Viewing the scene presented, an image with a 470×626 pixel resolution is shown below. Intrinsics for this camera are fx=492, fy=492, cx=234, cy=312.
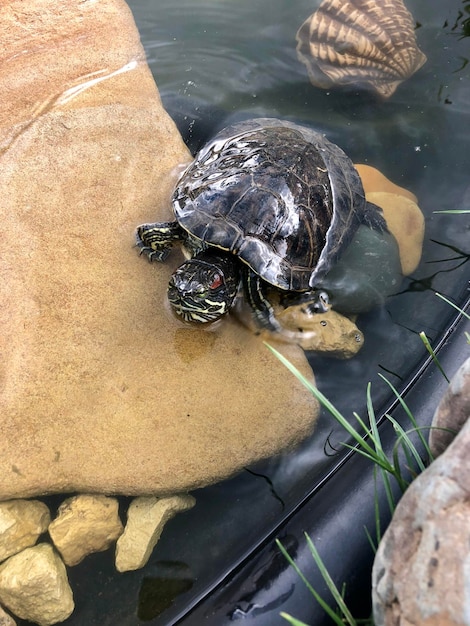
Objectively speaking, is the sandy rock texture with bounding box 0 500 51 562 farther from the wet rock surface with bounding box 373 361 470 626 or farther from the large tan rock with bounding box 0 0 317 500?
the wet rock surface with bounding box 373 361 470 626

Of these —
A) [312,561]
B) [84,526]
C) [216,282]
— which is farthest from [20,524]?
[216,282]

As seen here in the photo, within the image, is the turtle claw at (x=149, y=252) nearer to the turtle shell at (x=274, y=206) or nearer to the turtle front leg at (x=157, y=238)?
the turtle front leg at (x=157, y=238)

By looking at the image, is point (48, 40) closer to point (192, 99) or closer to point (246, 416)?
point (192, 99)

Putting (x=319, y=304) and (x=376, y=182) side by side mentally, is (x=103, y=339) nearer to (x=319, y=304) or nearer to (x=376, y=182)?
(x=319, y=304)

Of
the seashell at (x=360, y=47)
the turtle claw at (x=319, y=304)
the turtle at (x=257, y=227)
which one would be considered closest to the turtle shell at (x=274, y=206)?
the turtle at (x=257, y=227)

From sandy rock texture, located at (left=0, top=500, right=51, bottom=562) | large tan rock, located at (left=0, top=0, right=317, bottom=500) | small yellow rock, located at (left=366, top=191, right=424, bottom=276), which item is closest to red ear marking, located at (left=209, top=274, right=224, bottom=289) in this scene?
large tan rock, located at (left=0, top=0, right=317, bottom=500)
